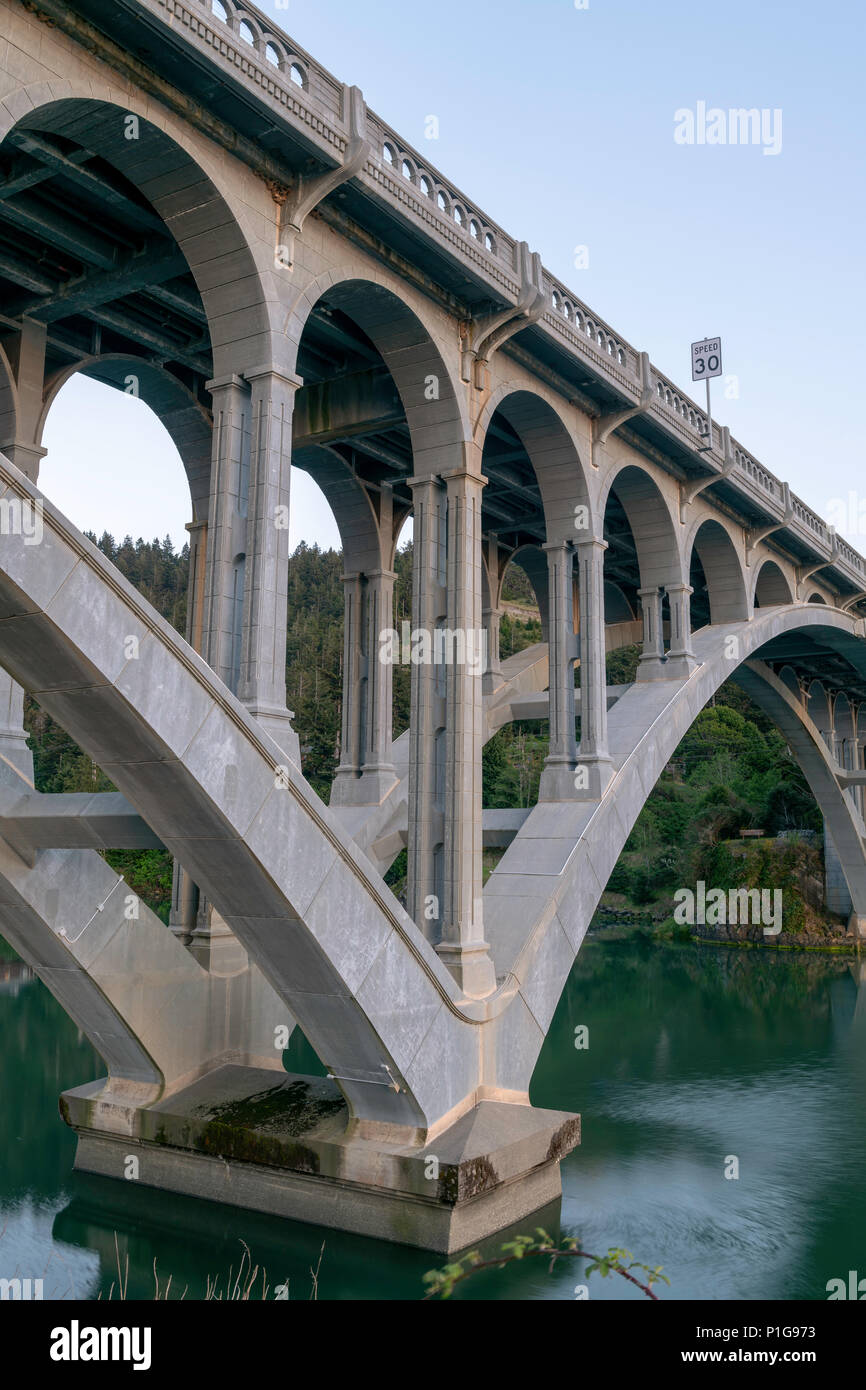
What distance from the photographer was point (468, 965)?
12445mm

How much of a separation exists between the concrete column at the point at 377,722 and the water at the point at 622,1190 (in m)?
6.09

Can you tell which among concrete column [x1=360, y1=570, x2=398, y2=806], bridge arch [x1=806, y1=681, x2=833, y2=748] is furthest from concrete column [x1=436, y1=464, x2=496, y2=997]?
bridge arch [x1=806, y1=681, x2=833, y2=748]

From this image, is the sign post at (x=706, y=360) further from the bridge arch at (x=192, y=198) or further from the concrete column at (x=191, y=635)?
the bridge arch at (x=192, y=198)

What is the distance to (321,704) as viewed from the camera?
5709 centimetres

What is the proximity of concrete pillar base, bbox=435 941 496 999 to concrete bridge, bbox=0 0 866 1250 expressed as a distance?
0.03 metres

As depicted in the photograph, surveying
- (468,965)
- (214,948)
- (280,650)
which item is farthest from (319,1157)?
(280,650)

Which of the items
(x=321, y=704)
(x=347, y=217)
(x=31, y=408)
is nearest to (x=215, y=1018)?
(x=31, y=408)

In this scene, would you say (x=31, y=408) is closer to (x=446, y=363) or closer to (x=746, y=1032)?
(x=446, y=363)

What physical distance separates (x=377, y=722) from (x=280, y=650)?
7.60 meters

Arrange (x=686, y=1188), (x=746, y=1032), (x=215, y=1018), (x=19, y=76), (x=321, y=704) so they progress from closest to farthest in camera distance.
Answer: (x=19, y=76) → (x=215, y=1018) → (x=686, y=1188) → (x=746, y=1032) → (x=321, y=704)

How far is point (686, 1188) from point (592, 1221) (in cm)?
220

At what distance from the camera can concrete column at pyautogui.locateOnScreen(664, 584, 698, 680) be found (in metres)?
19.5

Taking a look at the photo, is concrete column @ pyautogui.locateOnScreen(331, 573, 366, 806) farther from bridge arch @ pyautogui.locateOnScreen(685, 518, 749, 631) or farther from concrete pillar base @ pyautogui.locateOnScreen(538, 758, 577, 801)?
bridge arch @ pyautogui.locateOnScreen(685, 518, 749, 631)

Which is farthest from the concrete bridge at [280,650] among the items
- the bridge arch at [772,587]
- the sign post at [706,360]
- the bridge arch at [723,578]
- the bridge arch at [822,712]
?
the bridge arch at [822,712]
